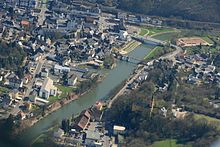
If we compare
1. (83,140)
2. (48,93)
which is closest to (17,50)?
(48,93)

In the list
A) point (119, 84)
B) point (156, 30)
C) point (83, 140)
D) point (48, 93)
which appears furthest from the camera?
point (156, 30)

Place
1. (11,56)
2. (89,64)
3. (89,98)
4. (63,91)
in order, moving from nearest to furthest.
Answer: (63,91) → (89,98) → (11,56) → (89,64)

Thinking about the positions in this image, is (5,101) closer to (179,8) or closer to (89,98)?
(89,98)

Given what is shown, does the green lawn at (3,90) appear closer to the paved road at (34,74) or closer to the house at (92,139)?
the paved road at (34,74)

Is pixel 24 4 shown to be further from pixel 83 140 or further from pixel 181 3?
pixel 83 140

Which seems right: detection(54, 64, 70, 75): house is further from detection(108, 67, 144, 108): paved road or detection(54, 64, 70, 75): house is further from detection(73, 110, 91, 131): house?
detection(73, 110, 91, 131): house

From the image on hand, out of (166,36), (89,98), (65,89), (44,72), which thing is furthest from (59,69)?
(166,36)
